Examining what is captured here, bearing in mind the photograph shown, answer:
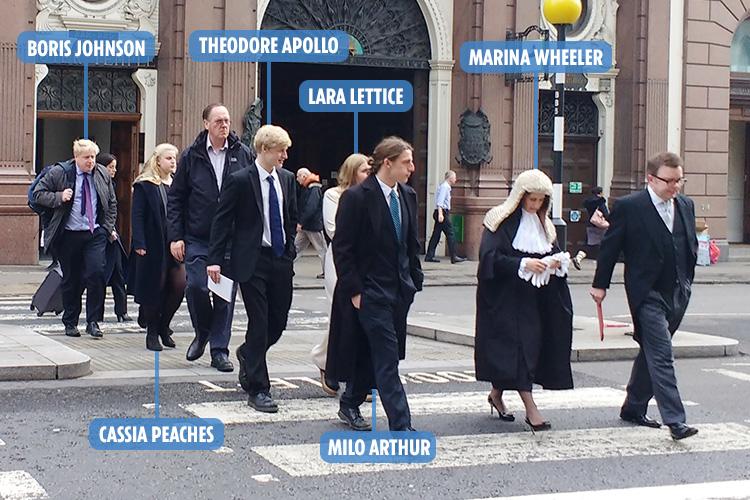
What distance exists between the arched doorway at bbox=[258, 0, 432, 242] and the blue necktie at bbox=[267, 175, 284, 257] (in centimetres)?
1585

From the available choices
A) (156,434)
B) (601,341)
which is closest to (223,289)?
(156,434)

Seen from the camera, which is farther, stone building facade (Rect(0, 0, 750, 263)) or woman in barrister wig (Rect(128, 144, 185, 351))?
stone building facade (Rect(0, 0, 750, 263))

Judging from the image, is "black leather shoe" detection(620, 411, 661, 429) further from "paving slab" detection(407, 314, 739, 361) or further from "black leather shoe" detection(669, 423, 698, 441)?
"paving slab" detection(407, 314, 739, 361)

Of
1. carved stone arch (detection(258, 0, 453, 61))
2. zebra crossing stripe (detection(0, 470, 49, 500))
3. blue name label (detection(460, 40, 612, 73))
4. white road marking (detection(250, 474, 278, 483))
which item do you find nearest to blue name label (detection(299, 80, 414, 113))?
carved stone arch (detection(258, 0, 453, 61))

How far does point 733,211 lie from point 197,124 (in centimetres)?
1487

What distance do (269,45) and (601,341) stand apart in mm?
13658

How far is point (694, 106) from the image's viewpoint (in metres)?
27.8

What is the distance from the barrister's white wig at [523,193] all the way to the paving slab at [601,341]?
367cm

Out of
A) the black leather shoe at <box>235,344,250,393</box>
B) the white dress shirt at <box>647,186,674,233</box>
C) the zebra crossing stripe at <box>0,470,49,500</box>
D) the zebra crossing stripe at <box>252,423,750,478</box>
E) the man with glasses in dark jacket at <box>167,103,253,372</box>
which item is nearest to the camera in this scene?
the zebra crossing stripe at <box>0,470,49,500</box>

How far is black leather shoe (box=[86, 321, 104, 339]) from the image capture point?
13.0 metres

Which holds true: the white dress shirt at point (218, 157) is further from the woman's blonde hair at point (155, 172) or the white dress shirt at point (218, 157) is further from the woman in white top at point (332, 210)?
the woman's blonde hair at point (155, 172)

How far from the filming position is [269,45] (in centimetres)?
2511

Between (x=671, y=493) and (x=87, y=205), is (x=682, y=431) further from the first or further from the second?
(x=87, y=205)

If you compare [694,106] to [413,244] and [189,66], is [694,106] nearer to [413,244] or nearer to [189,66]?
[189,66]
